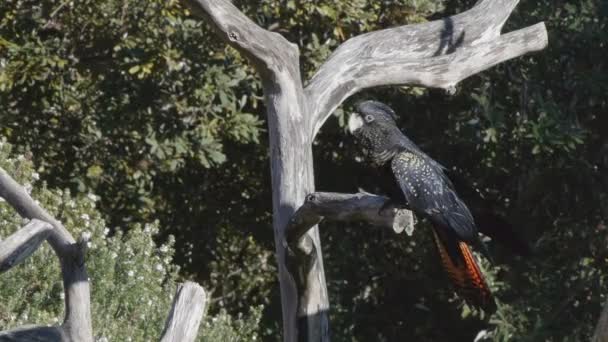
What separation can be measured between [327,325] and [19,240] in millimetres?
1465

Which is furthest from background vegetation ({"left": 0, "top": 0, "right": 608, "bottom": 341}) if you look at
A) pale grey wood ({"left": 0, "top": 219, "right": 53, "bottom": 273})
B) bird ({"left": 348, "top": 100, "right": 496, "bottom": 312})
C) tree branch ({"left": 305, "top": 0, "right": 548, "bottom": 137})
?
pale grey wood ({"left": 0, "top": 219, "right": 53, "bottom": 273})

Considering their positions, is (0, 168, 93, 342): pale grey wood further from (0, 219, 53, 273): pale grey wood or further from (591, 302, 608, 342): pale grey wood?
(591, 302, 608, 342): pale grey wood

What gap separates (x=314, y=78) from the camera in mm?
5293

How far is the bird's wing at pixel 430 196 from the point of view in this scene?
4832 mm

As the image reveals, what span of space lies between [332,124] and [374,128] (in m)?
2.87

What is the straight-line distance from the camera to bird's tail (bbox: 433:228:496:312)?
488 cm

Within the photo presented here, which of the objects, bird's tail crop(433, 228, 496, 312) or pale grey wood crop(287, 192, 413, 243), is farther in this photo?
bird's tail crop(433, 228, 496, 312)

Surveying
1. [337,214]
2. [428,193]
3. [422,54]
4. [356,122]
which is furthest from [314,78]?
[337,214]

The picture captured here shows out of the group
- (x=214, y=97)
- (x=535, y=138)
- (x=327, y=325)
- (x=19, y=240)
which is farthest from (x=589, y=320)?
(x=19, y=240)

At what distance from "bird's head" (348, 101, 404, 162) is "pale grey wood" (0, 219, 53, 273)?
1480 mm

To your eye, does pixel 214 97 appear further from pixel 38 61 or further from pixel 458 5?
pixel 458 5

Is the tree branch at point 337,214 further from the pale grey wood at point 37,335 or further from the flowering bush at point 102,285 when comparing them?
the flowering bush at point 102,285

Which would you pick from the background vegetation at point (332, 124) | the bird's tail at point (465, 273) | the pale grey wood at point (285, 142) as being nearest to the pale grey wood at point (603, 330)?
the bird's tail at point (465, 273)

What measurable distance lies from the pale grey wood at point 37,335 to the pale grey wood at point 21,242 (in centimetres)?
35
